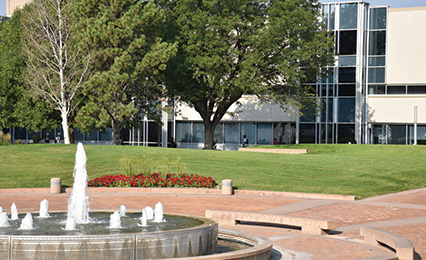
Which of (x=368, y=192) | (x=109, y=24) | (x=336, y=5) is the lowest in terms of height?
(x=368, y=192)

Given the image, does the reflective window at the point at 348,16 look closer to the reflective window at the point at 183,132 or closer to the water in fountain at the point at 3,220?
the reflective window at the point at 183,132

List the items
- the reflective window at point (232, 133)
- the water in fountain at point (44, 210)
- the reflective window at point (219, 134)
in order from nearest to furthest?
1. the water in fountain at point (44, 210)
2. the reflective window at point (232, 133)
3. the reflective window at point (219, 134)

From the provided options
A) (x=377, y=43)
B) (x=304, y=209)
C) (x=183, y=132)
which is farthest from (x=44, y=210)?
(x=183, y=132)

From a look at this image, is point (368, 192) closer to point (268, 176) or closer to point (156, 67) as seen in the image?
point (268, 176)

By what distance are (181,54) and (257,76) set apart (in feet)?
17.0

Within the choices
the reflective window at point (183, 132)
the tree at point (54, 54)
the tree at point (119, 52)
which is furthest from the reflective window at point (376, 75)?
the tree at point (54, 54)

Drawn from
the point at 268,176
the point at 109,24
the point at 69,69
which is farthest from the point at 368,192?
the point at 69,69

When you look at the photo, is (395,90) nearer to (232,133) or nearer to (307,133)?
(307,133)

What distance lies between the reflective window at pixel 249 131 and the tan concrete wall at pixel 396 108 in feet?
34.7

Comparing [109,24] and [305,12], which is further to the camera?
[305,12]

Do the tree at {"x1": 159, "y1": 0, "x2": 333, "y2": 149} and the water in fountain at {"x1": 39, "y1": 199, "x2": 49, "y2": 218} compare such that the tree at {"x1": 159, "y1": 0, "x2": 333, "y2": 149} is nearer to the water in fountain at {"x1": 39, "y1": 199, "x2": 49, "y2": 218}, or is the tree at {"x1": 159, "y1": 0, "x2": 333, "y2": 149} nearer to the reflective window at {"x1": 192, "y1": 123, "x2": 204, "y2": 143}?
the reflective window at {"x1": 192, "y1": 123, "x2": 204, "y2": 143}

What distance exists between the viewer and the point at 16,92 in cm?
4241

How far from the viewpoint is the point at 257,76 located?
36969 mm

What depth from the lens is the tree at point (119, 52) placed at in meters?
34.3
